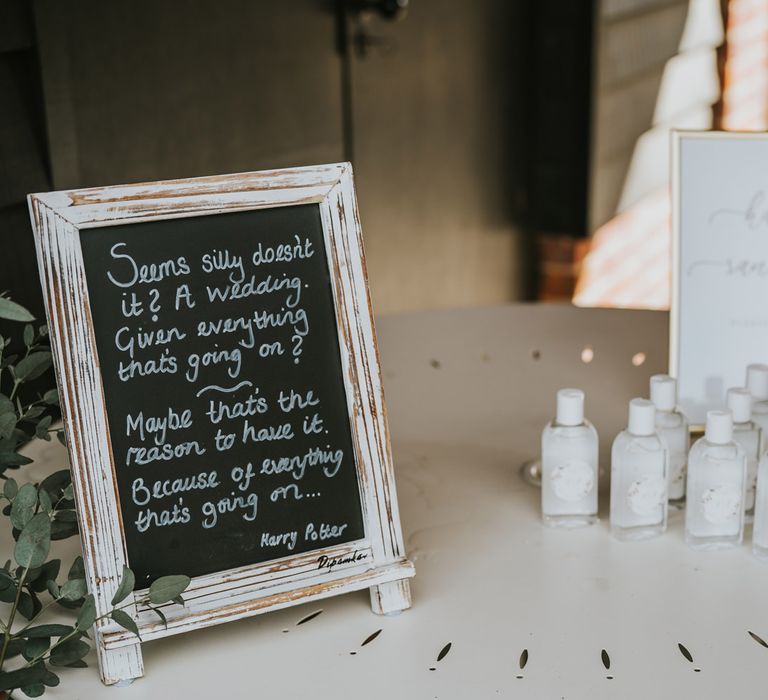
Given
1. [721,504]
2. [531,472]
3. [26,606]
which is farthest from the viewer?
[531,472]

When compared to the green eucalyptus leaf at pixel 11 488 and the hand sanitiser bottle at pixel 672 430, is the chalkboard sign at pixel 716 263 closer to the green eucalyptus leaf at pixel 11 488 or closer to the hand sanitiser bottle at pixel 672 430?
the hand sanitiser bottle at pixel 672 430

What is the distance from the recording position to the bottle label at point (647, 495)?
0.98 metres

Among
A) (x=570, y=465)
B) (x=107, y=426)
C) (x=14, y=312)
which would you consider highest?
(x=14, y=312)

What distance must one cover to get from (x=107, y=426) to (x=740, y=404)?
589 millimetres

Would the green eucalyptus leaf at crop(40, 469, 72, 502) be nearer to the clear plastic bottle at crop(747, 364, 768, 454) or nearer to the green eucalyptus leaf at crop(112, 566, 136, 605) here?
the green eucalyptus leaf at crop(112, 566, 136, 605)

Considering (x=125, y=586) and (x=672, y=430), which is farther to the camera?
(x=672, y=430)

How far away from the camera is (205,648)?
0.87 meters

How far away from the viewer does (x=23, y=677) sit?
0.76m

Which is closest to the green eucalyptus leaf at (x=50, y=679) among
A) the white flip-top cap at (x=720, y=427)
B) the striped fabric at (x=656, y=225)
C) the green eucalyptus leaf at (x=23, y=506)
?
the green eucalyptus leaf at (x=23, y=506)

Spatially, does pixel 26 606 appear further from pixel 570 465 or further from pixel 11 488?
pixel 570 465

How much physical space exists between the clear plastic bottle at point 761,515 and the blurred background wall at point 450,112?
1249 mm

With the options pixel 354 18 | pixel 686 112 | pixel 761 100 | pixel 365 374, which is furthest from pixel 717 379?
pixel 761 100

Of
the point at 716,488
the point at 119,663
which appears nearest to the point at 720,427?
the point at 716,488

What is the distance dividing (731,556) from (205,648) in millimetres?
491
